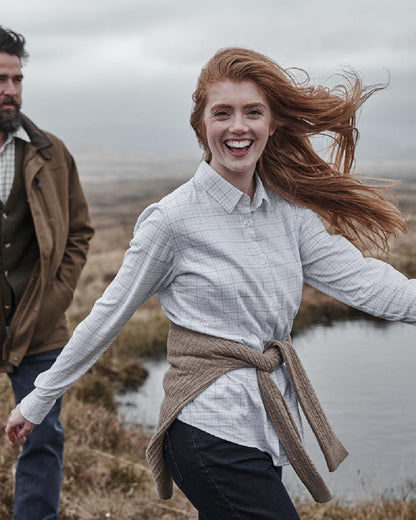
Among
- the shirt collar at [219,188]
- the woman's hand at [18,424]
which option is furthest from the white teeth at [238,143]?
the woman's hand at [18,424]

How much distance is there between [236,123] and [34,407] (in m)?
1.23

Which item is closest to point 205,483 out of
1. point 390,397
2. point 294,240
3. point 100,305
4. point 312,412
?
point 312,412

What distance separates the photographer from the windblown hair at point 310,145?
8.99 feet

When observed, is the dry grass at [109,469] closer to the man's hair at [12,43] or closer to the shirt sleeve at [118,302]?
the shirt sleeve at [118,302]

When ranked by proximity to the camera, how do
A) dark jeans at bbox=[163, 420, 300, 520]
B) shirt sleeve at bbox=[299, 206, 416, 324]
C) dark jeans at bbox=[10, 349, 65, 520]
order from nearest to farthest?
dark jeans at bbox=[163, 420, 300, 520]
shirt sleeve at bbox=[299, 206, 416, 324]
dark jeans at bbox=[10, 349, 65, 520]

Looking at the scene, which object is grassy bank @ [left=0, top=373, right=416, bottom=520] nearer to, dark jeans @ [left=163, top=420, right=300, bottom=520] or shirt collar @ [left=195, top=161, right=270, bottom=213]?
dark jeans @ [left=163, top=420, right=300, bottom=520]

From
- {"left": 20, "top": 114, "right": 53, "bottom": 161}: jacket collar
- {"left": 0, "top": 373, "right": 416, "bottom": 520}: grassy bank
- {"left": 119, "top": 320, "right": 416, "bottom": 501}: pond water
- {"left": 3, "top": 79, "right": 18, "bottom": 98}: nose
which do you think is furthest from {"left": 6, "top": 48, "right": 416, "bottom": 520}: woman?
{"left": 119, "top": 320, "right": 416, "bottom": 501}: pond water

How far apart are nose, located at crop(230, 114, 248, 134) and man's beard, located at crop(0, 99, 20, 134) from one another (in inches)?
72.0

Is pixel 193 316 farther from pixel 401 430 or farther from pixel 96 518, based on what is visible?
pixel 401 430

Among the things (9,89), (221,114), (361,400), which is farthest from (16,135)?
(361,400)

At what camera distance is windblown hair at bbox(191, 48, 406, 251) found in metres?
2.74

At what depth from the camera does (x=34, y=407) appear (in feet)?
9.54

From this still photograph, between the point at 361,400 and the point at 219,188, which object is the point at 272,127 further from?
→ the point at 361,400

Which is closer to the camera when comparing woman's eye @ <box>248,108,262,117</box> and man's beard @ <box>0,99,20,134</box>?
woman's eye @ <box>248,108,262,117</box>
